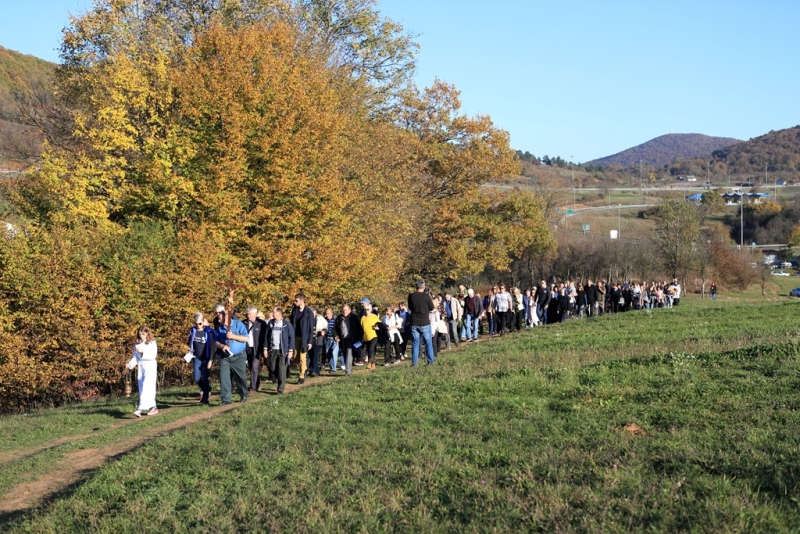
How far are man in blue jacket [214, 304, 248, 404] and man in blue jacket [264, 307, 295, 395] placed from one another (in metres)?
0.96

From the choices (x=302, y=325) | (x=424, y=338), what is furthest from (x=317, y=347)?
(x=424, y=338)

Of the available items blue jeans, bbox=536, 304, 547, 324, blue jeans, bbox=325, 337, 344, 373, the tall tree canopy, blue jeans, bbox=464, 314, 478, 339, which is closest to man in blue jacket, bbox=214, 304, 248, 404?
blue jeans, bbox=325, 337, 344, 373

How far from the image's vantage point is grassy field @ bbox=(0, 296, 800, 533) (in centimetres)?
596

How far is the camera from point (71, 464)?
35.6 feet

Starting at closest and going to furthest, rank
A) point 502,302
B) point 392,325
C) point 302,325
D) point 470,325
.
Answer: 1. point 302,325
2. point 392,325
3. point 470,325
4. point 502,302

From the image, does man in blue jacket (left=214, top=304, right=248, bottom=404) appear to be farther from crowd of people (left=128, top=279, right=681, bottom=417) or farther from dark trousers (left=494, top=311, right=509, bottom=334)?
dark trousers (left=494, top=311, right=509, bottom=334)

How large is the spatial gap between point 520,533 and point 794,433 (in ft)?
10.5

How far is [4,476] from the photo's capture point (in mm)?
10422

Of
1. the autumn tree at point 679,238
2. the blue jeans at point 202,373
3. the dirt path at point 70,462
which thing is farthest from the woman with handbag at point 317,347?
the autumn tree at point 679,238

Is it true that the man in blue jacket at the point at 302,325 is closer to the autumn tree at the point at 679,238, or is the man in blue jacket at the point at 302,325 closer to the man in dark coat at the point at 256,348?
the man in dark coat at the point at 256,348

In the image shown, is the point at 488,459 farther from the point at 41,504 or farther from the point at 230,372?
the point at 230,372

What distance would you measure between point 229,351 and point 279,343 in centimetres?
169

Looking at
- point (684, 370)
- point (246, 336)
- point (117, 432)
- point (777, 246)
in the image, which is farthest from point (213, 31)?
point (777, 246)

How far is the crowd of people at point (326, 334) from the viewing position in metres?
15.0
